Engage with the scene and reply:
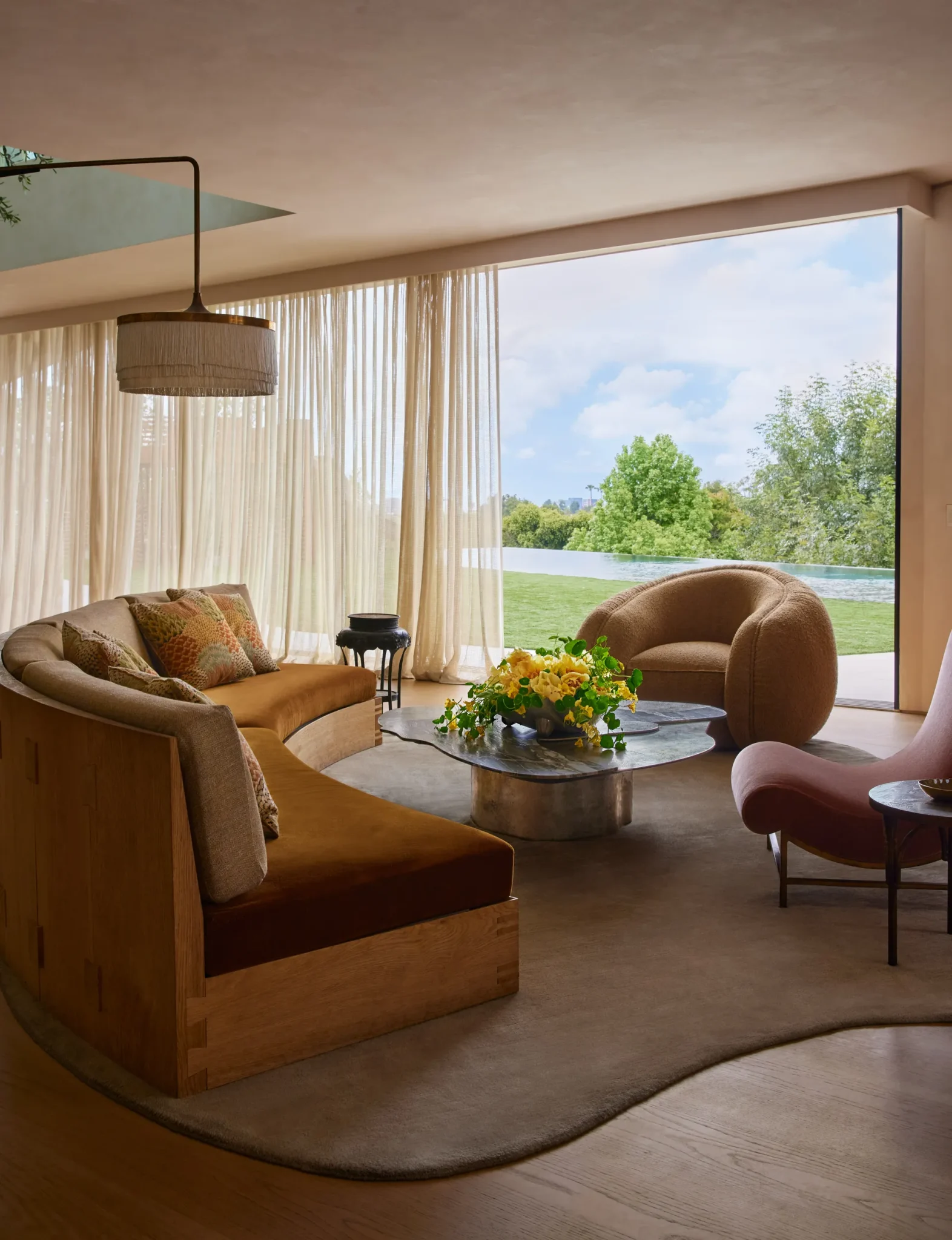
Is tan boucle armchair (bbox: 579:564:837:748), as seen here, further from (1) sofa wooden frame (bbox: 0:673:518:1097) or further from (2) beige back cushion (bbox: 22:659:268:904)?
(2) beige back cushion (bbox: 22:659:268:904)

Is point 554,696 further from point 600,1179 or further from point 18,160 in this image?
point 18,160

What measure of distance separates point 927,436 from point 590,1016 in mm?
4287

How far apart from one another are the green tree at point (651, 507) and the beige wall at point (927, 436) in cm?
1115

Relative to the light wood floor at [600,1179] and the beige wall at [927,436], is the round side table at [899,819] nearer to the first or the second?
the light wood floor at [600,1179]

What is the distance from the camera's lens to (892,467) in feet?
52.0

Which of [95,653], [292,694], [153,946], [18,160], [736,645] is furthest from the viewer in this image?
[18,160]

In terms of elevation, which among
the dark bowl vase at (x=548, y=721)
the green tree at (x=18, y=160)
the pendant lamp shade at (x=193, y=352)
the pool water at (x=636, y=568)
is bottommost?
the dark bowl vase at (x=548, y=721)

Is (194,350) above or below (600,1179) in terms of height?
above

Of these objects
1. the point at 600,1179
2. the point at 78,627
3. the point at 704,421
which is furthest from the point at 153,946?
the point at 704,421

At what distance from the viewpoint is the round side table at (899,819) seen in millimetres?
2783

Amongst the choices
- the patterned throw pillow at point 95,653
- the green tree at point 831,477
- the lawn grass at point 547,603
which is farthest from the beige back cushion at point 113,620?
the green tree at point 831,477

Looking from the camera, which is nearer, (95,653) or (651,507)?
(95,653)

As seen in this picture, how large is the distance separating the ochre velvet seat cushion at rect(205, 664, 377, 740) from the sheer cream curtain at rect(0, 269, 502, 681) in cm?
191

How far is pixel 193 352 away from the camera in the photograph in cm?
335
